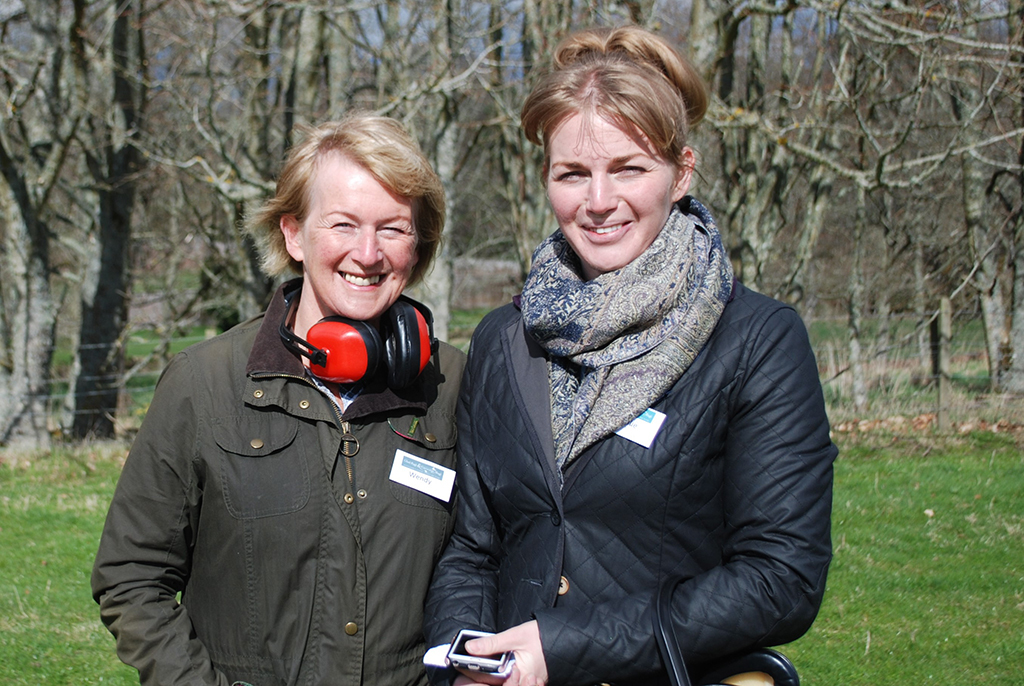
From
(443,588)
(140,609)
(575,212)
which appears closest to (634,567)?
(443,588)

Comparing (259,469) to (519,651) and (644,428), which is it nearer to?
(519,651)

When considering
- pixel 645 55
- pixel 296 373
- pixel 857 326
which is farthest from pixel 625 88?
pixel 857 326

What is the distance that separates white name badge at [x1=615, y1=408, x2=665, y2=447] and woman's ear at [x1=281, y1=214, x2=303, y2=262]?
1.14 meters

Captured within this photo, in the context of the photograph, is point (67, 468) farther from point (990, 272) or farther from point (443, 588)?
point (990, 272)

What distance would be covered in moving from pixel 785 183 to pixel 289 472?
12004mm

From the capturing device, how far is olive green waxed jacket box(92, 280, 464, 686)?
208 cm

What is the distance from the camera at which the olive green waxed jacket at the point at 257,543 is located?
2.08 metres

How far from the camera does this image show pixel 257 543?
2.13 m

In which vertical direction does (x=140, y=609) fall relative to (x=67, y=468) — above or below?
above

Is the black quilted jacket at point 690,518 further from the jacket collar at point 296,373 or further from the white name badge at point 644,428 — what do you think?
the jacket collar at point 296,373

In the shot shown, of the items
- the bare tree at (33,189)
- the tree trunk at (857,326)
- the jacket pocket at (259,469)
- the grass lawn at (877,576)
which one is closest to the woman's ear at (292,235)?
the jacket pocket at (259,469)

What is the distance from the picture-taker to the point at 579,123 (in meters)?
2.04

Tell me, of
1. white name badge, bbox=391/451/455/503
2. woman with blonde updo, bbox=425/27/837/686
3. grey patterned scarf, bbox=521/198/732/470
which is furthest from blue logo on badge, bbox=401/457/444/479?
grey patterned scarf, bbox=521/198/732/470

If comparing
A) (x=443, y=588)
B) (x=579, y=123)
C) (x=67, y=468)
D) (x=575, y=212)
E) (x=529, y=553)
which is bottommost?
(x=67, y=468)
